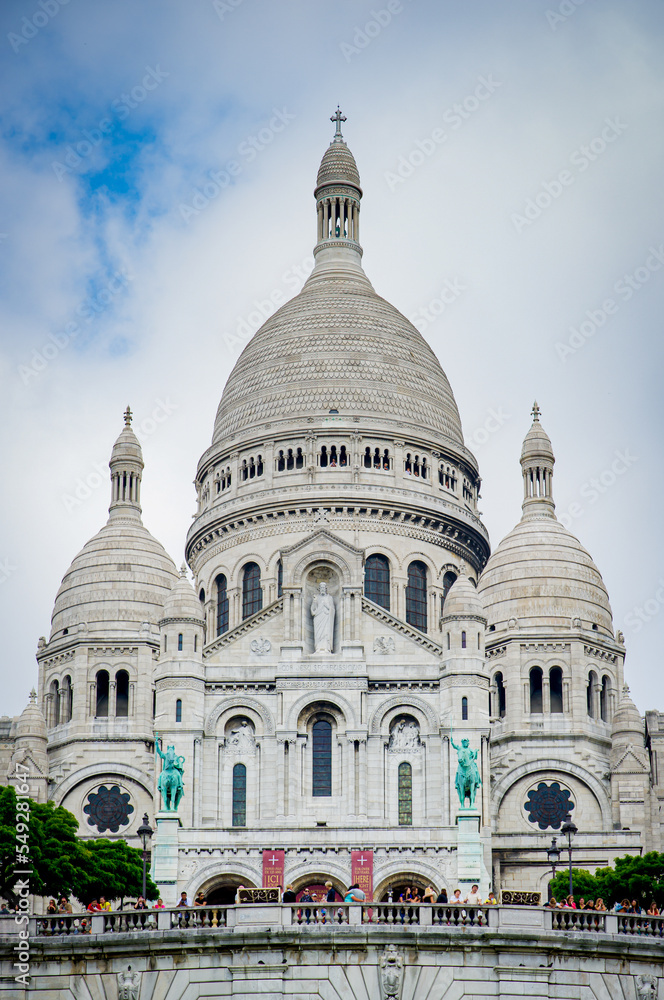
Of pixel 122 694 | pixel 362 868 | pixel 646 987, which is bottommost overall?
pixel 646 987

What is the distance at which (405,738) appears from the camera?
8325 cm

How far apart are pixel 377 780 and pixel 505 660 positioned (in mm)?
14151

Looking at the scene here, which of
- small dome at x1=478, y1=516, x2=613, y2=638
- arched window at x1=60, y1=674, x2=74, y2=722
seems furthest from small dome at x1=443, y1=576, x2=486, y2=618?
arched window at x1=60, y1=674, x2=74, y2=722

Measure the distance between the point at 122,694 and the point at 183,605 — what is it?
11.8 m

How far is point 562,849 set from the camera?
85.8m

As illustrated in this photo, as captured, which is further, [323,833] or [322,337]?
[322,337]

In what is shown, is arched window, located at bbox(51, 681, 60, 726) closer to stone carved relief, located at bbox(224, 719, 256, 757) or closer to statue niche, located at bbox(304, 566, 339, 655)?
stone carved relief, located at bbox(224, 719, 256, 757)

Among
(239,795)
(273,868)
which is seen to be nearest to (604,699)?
(239,795)

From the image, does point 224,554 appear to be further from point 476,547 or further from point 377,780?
point 377,780

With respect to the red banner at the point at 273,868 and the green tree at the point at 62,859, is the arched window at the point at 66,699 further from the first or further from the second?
the green tree at the point at 62,859

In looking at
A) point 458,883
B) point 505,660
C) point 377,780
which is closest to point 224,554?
point 505,660

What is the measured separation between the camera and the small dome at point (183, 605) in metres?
85.0

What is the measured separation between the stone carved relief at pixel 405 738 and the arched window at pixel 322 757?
2.47m

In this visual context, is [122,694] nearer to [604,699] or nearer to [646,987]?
[604,699]
